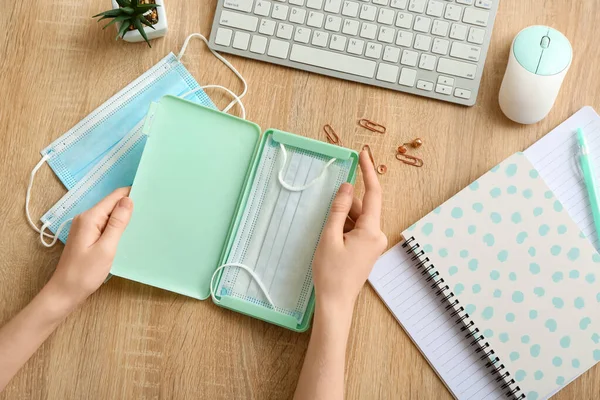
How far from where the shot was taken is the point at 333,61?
97cm

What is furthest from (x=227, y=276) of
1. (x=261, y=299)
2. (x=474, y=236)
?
(x=474, y=236)

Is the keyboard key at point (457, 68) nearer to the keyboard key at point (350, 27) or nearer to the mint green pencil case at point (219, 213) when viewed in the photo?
the keyboard key at point (350, 27)

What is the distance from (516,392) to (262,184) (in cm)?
49

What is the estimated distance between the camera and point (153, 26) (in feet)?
3.14

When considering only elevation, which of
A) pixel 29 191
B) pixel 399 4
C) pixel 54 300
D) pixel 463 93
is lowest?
pixel 54 300

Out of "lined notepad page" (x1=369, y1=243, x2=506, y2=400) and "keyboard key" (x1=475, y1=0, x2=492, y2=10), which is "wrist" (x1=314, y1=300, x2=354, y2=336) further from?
"keyboard key" (x1=475, y1=0, x2=492, y2=10)

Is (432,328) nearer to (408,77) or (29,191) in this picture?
(408,77)

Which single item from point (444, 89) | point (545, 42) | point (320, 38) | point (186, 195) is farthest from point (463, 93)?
point (186, 195)

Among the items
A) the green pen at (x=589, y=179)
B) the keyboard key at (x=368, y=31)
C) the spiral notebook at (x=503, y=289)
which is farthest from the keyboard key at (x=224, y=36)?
the green pen at (x=589, y=179)

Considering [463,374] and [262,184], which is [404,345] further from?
[262,184]

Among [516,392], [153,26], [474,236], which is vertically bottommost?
[516,392]

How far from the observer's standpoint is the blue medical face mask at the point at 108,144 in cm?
96

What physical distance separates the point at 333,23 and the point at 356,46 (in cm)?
5

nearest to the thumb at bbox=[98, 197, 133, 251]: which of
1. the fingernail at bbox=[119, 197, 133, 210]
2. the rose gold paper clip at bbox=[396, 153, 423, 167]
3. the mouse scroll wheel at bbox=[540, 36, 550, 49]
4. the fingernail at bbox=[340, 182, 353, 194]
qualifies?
the fingernail at bbox=[119, 197, 133, 210]
